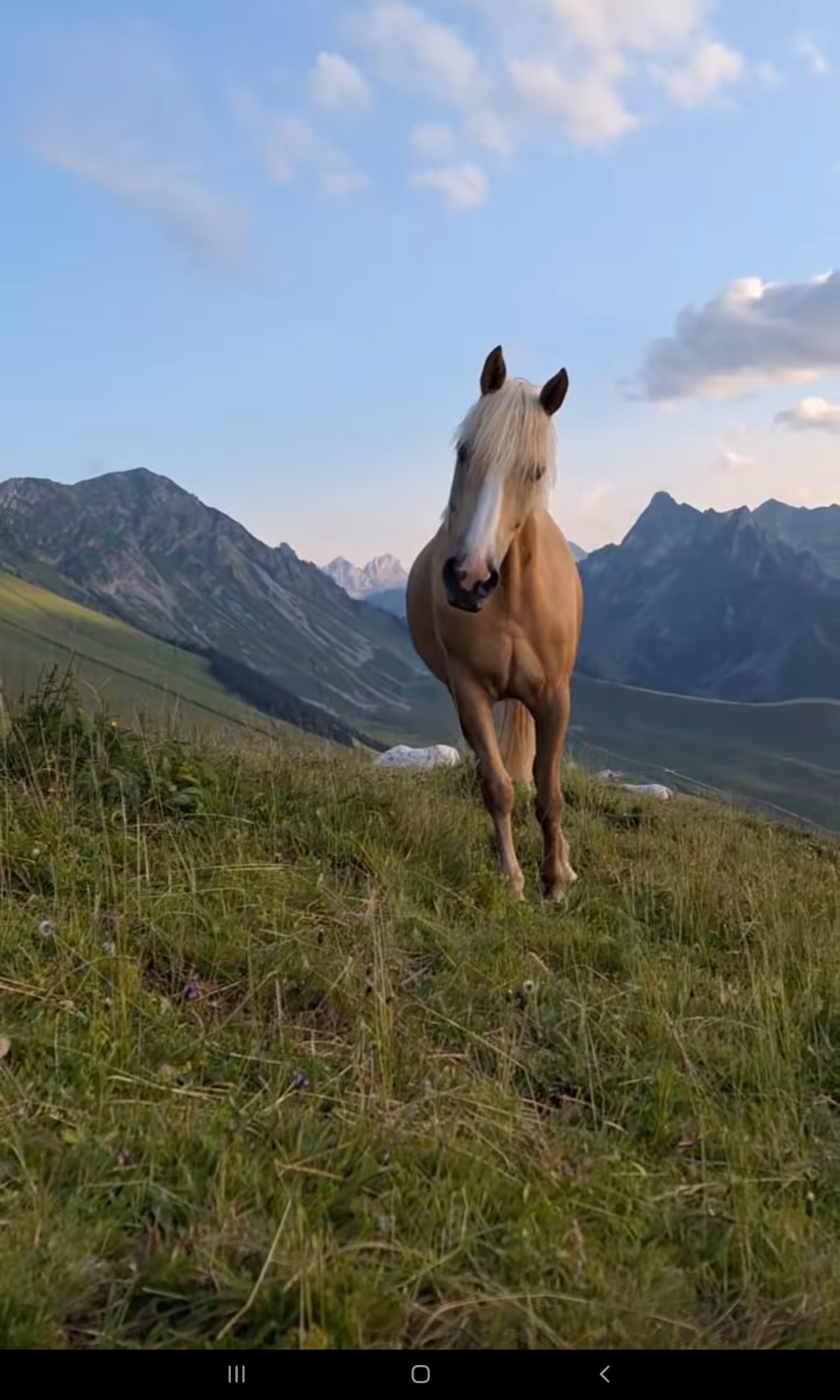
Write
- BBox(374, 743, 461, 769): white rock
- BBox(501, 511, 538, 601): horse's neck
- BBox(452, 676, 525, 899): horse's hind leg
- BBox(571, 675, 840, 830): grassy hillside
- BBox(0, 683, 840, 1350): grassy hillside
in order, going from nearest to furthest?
1. BBox(0, 683, 840, 1350): grassy hillside
2. BBox(501, 511, 538, 601): horse's neck
3. BBox(452, 676, 525, 899): horse's hind leg
4. BBox(374, 743, 461, 769): white rock
5. BBox(571, 675, 840, 830): grassy hillside

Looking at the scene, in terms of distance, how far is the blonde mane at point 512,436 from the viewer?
544 centimetres

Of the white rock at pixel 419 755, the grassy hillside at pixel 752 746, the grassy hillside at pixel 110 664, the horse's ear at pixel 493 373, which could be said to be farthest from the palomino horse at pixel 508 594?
the grassy hillside at pixel 752 746

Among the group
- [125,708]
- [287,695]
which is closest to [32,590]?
[287,695]

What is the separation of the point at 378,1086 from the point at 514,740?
5.12 m

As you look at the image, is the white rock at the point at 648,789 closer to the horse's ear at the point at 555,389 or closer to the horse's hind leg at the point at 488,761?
the horse's hind leg at the point at 488,761

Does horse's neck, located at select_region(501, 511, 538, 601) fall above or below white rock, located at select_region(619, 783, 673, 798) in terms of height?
above

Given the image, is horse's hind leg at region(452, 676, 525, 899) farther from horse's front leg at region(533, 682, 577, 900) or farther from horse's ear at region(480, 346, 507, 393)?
horse's ear at region(480, 346, 507, 393)

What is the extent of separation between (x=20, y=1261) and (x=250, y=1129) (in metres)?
0.78

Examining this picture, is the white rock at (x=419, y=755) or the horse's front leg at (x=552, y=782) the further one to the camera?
the white rock at (x=419, y=755)

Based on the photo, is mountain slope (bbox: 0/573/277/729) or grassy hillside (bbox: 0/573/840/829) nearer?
mountain slope (bbox: 0/573/277/729)

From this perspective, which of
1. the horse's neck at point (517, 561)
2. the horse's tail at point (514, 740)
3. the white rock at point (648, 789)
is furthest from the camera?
the white rock at point (648, 789)

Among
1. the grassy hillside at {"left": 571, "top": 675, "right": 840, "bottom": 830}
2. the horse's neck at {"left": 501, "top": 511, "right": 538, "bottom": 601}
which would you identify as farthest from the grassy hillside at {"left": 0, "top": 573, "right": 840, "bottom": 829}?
the horse's neck at {"left": 501, "top": 511, "right": 538, "bottom": 601}

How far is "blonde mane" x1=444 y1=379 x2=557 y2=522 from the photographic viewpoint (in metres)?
5.44

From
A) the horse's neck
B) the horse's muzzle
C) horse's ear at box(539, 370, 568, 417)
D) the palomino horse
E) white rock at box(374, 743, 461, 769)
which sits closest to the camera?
the horse's muzzle
